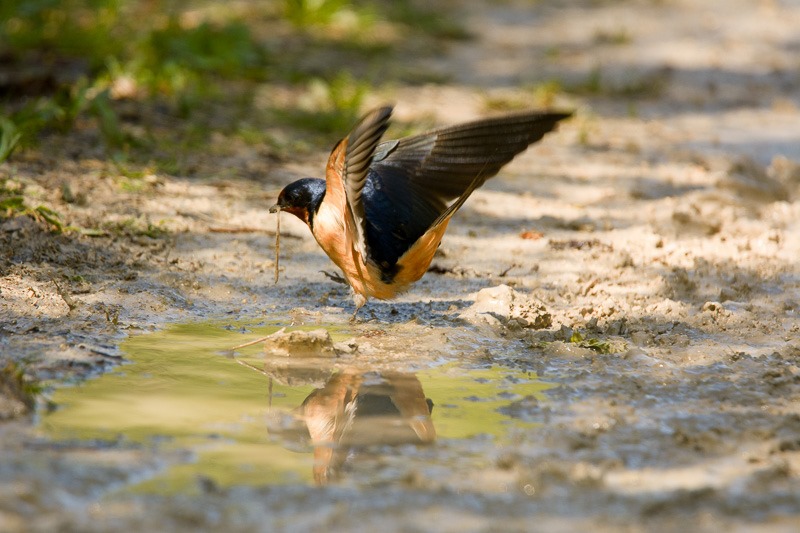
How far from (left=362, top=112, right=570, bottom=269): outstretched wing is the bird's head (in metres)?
0.22

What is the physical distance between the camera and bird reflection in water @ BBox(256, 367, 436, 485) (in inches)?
115

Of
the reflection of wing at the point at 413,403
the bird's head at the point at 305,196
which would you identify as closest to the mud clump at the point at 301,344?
the reflection of wing at the point at 413,403

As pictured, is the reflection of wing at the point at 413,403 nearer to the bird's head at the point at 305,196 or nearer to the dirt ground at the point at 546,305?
the dirt ground at the point at 546,305

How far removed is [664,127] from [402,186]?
392cm

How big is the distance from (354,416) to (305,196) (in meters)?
1.30

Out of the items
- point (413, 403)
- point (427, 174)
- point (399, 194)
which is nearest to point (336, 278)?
point (399, 194)

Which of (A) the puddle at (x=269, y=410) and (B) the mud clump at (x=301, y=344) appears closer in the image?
(A) the puddle at (x=269, y=410)

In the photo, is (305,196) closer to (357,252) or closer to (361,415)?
(357,252)

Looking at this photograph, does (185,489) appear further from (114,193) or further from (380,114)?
(114,193)

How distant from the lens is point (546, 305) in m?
4.41

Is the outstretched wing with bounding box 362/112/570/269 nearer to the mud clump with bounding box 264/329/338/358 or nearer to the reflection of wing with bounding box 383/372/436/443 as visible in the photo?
the mud clump with bounding box 264/329/338/358

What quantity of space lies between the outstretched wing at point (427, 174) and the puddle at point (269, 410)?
0.65 metres

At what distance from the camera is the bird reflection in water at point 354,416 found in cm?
291

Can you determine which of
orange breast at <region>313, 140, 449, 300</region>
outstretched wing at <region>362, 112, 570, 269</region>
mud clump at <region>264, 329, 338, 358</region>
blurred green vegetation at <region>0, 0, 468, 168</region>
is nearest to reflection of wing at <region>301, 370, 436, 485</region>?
mud clump at <region>264, 329, 338, 358</region>
